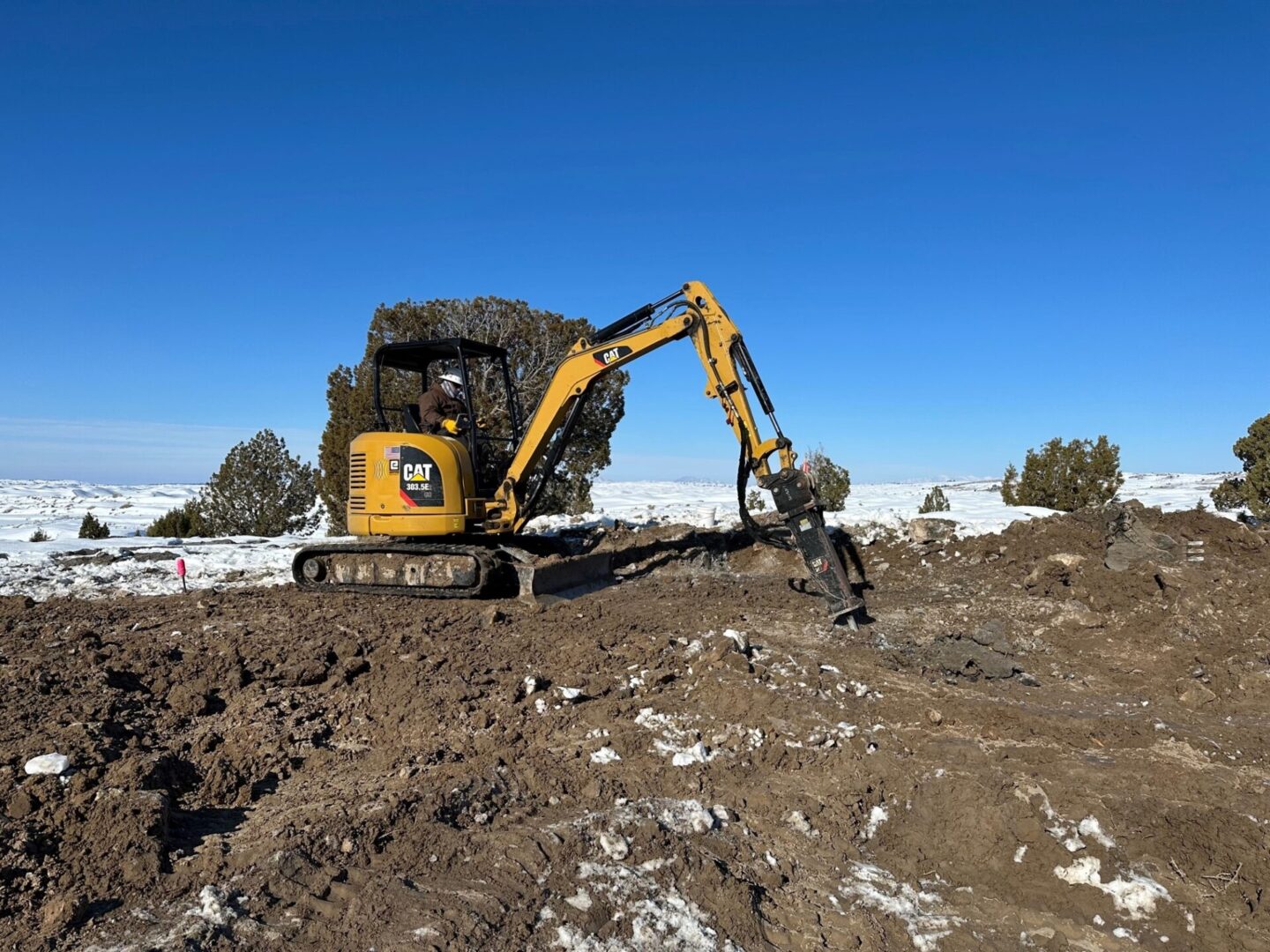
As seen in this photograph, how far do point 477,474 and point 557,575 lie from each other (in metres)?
1.58

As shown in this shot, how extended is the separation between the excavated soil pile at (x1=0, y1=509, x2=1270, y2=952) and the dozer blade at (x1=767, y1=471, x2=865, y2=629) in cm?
31

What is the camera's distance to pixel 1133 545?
1047 cm

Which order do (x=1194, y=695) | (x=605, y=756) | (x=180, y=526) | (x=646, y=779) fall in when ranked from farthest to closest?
(x=180, y=526) → (x=1194, y=695) → (x=605, y=756) → (x=646, y=779)

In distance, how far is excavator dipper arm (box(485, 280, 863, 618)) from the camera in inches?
325

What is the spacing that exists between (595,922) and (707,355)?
21.6 feet

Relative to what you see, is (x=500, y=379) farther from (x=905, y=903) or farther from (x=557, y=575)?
(x=905, y=903)

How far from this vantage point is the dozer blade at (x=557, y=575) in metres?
9.48

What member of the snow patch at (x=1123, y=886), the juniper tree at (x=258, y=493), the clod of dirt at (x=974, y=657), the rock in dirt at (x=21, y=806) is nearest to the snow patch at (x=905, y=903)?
the snow patch at (x=1123, y=886)

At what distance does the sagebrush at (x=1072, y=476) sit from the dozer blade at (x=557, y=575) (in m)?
11.8

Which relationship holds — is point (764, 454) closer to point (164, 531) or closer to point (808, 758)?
point (808, 758)

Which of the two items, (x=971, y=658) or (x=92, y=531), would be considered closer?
(x=971, y=658)

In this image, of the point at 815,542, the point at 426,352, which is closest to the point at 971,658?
the point at 815,542

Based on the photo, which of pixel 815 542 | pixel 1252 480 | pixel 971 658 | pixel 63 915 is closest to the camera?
pixel 63 915

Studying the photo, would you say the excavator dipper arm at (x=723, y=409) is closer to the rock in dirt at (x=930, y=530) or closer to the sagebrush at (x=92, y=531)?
the rock in dirt at (x=930, y=530)
